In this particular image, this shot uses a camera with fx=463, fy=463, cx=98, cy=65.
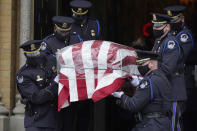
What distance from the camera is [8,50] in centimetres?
709

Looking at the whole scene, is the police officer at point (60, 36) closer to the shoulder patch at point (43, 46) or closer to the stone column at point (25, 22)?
the shoulder patch at point (43, 46)

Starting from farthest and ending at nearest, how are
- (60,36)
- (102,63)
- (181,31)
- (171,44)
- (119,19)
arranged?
(119,19) < (181,31) < (60,36) < (171,44) < (102,63)

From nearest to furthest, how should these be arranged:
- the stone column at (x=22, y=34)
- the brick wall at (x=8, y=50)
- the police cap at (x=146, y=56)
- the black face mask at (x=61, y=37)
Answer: the police cap at (x=146, y=56) → the black face mask at (x=61, y=37) → the stone column at (x=22, y=34) → the brick wall at (x=8, y=50)

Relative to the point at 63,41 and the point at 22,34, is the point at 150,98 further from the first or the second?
the point at 22,34

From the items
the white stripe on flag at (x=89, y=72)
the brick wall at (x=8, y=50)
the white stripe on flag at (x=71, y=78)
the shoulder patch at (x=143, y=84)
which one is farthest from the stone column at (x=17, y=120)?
the shoulder patch at (x=143, y=84)

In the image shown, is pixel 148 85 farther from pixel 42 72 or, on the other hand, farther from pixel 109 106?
pixel 109 106

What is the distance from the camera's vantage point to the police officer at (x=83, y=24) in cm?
641

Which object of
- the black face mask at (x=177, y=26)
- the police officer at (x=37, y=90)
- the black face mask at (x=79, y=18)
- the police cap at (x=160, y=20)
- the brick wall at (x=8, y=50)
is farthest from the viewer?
the brick wall at (x=8, y=50)

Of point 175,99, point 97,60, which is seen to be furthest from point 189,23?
point 97,60

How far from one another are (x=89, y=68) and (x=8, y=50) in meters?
2.19

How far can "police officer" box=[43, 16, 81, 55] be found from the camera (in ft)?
19.7

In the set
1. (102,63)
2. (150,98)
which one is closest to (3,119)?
(102,63)

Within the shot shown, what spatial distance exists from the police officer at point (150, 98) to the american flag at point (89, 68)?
0.92 feet

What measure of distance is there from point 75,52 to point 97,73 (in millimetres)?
359
